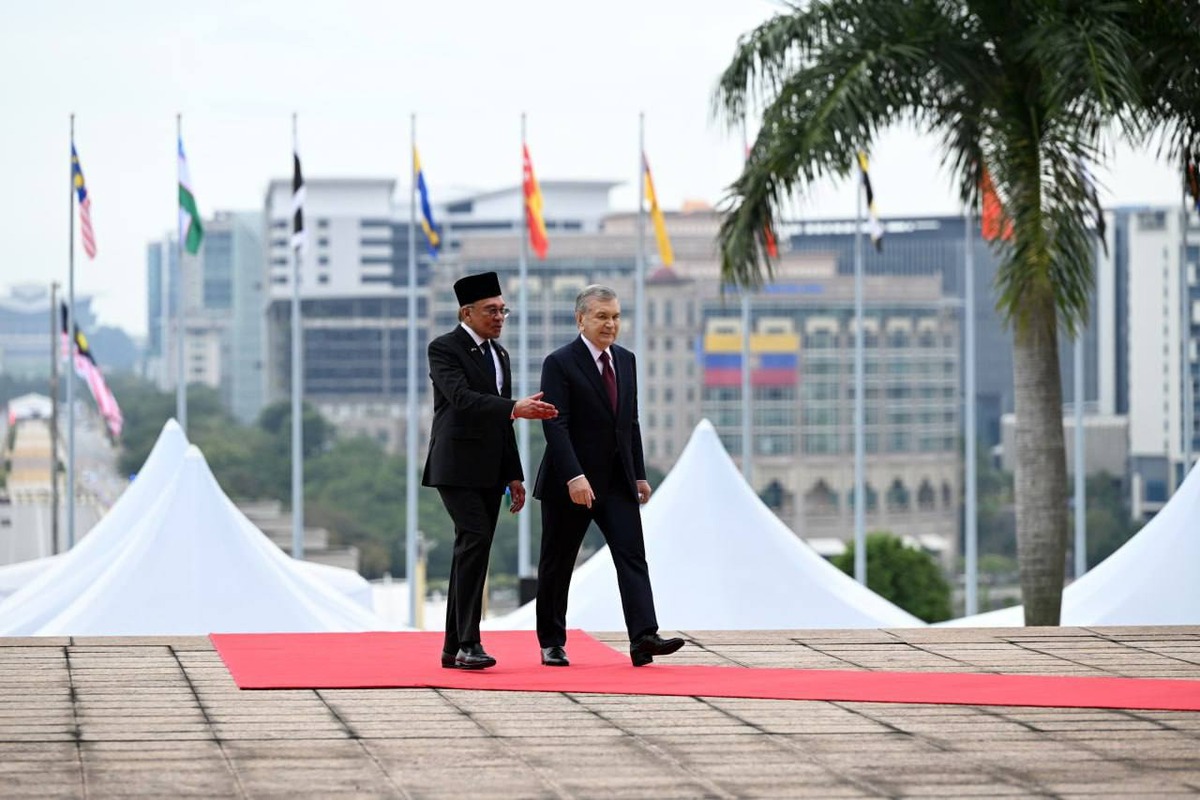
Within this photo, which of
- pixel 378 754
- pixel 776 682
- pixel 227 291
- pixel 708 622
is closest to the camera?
pixel 378 754

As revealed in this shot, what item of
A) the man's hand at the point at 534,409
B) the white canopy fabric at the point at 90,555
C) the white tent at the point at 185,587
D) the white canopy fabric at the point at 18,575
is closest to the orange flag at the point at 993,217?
the white tent at the point at 185,587

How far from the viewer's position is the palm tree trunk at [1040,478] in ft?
45.4

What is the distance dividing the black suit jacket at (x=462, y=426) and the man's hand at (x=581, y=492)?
0.34m

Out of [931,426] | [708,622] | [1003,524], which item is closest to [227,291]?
[931,426]

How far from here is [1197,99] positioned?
13.5m

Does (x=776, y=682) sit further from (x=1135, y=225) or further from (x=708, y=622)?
(x=1135, y=225)

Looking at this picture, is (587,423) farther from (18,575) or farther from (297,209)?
(297,209)

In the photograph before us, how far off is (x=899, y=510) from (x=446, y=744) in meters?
107

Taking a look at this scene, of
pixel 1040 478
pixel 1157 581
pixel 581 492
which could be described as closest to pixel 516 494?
pixel 581 492

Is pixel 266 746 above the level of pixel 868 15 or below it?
below

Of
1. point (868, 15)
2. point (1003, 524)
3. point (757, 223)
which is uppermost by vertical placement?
point (868, 15)

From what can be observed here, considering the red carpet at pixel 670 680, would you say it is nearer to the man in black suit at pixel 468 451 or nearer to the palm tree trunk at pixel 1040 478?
the man in black suit at pixel 468 451

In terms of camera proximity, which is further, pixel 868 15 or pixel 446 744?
pixel 868 15

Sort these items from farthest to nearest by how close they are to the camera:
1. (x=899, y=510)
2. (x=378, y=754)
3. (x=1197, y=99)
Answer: (x=899, y=510) → (x=1197, y=99) → (x=378, y=754)
